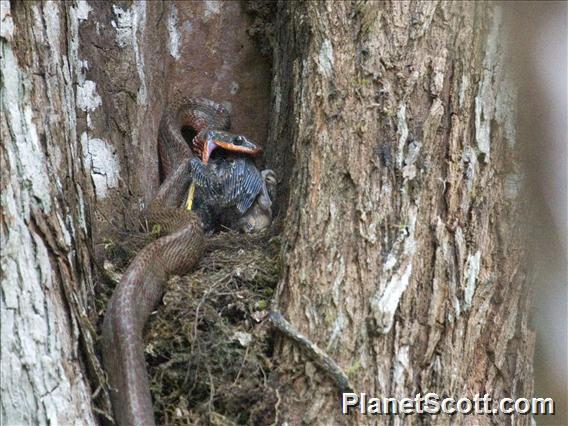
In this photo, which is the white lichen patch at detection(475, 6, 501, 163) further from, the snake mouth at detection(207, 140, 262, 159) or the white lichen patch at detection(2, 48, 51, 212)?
the white lichen patch at detection(2, 48, 51, 212)

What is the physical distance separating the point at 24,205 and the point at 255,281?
1.19 m

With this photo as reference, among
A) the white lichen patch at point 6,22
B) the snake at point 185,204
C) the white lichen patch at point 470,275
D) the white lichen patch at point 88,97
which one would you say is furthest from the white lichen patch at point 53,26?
the white lichen patch at point 470,275

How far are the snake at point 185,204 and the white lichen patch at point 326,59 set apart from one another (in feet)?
3.17

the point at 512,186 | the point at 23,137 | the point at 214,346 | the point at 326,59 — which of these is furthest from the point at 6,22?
the point at 512,186

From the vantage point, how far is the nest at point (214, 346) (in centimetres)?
343

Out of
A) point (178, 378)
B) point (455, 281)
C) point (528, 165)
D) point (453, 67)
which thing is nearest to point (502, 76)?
point (453, 67)

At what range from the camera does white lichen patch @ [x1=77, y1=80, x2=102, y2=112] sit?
409 centimetres

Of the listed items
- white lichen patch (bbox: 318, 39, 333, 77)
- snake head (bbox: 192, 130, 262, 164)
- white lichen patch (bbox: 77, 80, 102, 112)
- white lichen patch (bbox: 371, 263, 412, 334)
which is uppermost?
white lichen patch (bbox: 318, 39, 333, 77)

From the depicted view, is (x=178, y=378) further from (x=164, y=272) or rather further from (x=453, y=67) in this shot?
(x=453, y=67)

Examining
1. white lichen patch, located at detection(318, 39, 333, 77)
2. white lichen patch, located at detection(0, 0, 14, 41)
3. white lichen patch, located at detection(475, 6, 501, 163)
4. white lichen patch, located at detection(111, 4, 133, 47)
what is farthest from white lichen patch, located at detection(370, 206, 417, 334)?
white lichen patch, located at detection(111, 4, 133, 47)

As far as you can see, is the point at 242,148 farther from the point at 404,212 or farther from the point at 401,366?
the point at 401,366

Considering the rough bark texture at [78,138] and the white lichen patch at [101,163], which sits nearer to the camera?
the rough bark texture at [78,138]

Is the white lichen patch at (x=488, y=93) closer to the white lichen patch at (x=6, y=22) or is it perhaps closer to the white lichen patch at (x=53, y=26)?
the white lichen patch at (x=53, y=26)

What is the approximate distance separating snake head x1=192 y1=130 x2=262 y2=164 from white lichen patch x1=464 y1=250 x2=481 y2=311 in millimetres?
1663
